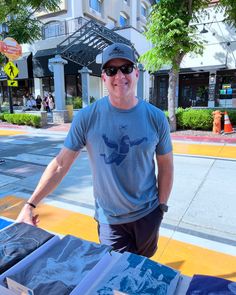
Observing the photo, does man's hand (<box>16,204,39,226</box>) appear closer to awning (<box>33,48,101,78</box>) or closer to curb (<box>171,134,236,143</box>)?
curb (<box>171,134,236,143</box>)

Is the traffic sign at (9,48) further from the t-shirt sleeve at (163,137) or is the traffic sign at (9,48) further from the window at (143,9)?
the window at (143,9)

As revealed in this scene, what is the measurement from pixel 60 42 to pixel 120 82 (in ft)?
75.0

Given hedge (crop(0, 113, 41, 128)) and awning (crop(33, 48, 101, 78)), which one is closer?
hedge (crop(0, 113, 41, 128))

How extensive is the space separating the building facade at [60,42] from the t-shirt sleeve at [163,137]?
20.6 metres

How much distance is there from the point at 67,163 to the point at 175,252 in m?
2.03

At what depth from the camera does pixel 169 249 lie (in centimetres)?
339

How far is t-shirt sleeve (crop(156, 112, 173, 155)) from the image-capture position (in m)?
1.94

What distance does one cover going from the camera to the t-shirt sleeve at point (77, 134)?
1.89 m

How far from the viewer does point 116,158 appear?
1.83m

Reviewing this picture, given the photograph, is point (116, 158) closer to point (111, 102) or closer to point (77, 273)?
point (111, 102)

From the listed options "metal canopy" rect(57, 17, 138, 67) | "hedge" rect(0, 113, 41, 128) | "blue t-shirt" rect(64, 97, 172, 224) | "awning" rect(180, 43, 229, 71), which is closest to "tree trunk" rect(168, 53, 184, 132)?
"metal canopy" rect(57, 17, 138, 67)

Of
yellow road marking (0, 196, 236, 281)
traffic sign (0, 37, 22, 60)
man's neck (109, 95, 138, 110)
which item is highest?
traffic sign (0, 37, 22, 60)

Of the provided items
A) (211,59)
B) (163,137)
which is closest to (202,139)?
(163,137)

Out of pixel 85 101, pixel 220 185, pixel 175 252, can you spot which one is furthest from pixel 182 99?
pixel 175 252
